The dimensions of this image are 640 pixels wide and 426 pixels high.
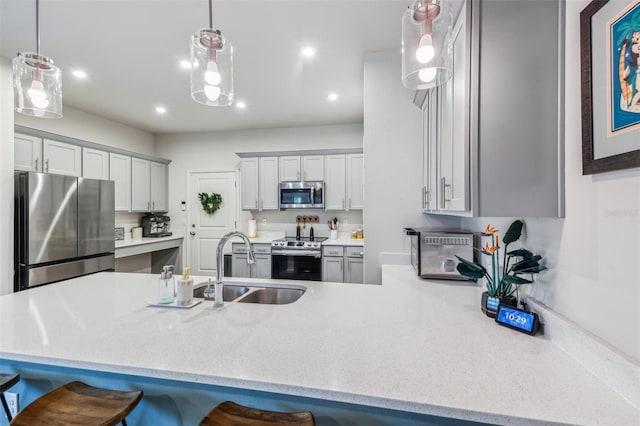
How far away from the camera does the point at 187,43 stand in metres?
2.48

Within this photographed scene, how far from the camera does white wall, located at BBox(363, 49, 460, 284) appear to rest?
252 cm

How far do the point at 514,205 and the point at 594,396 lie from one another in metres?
0.60

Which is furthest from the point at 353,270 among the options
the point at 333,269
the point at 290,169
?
the point at 290,169

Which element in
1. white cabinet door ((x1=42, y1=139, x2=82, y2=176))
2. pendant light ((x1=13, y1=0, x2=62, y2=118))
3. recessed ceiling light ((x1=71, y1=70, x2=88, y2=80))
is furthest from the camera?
white cabinet door ((x1=42, y1=139, x2=82, y2=176))

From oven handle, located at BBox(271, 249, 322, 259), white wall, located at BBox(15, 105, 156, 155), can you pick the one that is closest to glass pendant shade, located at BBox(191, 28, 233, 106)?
oven handle, located at BBox(271, 249, 322, 259)

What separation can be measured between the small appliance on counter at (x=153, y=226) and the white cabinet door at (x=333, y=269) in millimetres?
3108

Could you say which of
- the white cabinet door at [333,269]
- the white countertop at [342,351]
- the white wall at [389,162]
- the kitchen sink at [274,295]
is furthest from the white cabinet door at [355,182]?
the white countertop at [342,351]

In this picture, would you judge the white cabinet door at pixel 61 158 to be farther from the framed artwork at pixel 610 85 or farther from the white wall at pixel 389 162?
the framed artwork at pixel 610 85

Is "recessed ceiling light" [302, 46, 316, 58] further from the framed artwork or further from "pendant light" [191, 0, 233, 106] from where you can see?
the framed artwork

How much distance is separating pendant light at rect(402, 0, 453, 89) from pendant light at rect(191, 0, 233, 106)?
85cm

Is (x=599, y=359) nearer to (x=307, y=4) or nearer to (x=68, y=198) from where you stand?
(x=307, y=4)

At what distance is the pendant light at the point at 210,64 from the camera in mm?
1300

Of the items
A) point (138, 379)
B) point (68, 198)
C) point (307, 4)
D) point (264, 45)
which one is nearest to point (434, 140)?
point (307, 4)

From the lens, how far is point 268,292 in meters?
1.82
